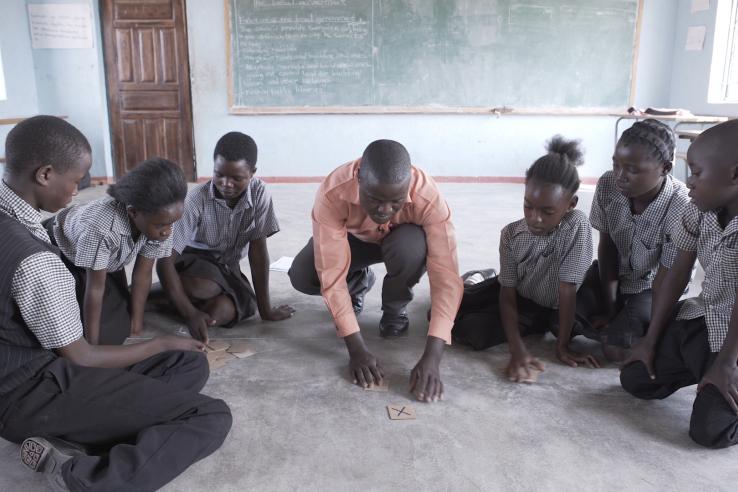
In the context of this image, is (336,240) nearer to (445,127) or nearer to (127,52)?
(445,127)

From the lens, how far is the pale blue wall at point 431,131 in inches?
247

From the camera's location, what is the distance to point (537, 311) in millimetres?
2318

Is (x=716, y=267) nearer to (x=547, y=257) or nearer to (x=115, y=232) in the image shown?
(x=547, y=257)

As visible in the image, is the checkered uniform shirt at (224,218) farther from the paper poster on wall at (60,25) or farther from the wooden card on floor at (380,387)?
the paper poster on wall at (60,25)

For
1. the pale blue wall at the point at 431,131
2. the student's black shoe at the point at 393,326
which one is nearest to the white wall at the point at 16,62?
the pale blue wall at the point at 431,131

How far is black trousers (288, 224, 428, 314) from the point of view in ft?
7.02

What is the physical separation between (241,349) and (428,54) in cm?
475

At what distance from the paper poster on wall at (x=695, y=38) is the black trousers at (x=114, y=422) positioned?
6112 mm

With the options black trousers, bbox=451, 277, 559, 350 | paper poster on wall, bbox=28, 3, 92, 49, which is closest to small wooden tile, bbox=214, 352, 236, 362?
black trousers, bbox=451, 277, 559, 350

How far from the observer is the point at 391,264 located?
85.7 inches

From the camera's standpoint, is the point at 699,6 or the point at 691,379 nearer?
the point at 691,379

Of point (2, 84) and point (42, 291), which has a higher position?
point (2, 84)

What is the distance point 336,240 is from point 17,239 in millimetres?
961

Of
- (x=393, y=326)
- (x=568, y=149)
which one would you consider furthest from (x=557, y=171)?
(x=393, y=326)
